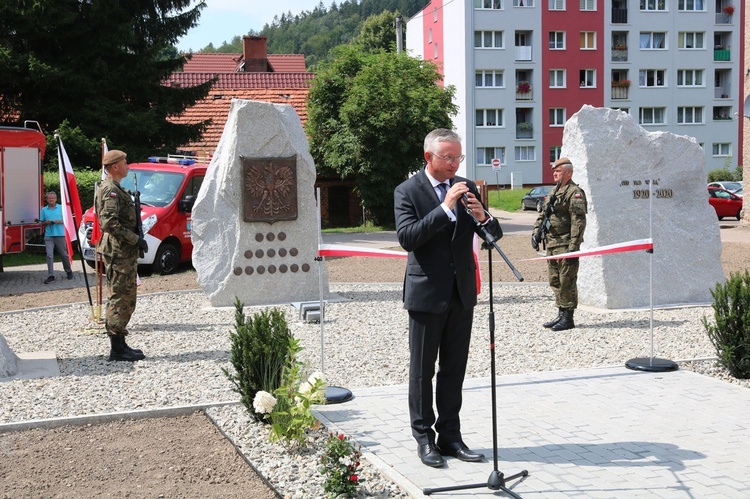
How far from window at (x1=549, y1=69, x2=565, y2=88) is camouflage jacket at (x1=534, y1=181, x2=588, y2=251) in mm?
46315

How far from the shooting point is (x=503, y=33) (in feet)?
177

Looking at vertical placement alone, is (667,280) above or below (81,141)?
below

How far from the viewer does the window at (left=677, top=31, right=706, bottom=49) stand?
5756cm

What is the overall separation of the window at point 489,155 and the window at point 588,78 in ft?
22.8

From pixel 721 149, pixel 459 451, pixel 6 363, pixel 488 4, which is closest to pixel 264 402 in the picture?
pixel 459 451

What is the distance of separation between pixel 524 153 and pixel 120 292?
48.0m

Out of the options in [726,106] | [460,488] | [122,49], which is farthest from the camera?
[726,106]

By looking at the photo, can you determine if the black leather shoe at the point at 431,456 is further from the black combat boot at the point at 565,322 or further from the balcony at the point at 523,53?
the balcony at the point at 523,53

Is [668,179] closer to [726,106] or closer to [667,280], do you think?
[667,280]

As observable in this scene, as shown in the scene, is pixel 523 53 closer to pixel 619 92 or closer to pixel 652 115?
pixel 619 92

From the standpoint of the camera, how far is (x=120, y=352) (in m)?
9.08

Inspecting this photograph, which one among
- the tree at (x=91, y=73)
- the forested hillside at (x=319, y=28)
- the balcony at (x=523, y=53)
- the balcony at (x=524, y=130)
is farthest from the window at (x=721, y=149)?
the forested hillside at (x=319, y=28)

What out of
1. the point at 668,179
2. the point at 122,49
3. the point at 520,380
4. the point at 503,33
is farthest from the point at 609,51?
the point at 520,380

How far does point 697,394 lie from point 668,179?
19.6ft
